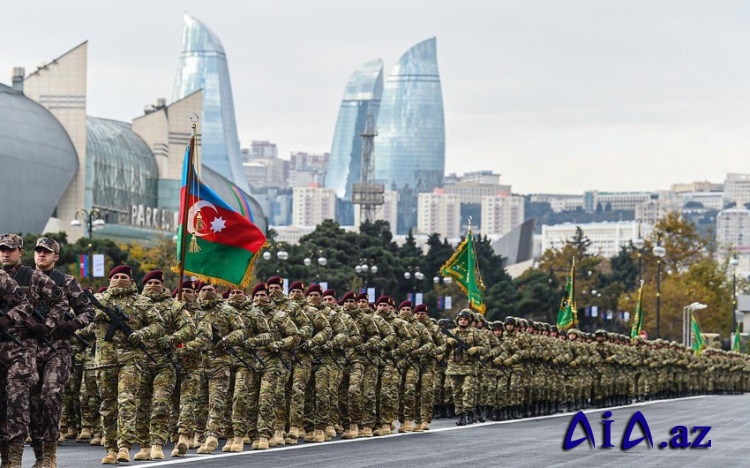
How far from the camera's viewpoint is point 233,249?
21156 mm

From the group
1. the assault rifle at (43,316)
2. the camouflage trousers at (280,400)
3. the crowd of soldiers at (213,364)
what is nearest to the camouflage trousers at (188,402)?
the crowd of soldiers at (213,364)

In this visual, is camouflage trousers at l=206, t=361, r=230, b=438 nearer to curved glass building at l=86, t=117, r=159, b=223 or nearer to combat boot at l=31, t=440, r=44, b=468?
combat boot at l=31, t=440, r=44, b=468

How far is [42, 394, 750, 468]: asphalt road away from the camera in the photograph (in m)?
17.9

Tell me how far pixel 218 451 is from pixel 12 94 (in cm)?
8564

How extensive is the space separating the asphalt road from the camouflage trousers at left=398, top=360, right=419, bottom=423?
499 mm

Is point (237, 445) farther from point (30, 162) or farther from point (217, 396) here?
point (30, 162)

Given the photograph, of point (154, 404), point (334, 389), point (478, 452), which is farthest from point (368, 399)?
point (154, 404)

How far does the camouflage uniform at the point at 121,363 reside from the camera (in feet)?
56.2

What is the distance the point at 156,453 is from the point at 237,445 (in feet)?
6.01

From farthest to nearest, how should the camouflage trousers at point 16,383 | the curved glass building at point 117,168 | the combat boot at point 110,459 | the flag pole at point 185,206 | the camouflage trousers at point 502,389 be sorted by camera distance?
1. the curved glass building at point 117,168
2. the camouflage trousers at point 502,389
3. the flag pole at point 185,206
4. the combat boot at point 110,459
5. the camouflage trousers at point 16,383

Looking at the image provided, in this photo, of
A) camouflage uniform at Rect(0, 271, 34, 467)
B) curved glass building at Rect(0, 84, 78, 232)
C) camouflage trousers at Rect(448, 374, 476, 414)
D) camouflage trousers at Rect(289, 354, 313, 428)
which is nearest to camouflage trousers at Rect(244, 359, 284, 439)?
camouflage trousers at Rect(289, 354, 313, 428)

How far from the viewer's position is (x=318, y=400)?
21.6 metres

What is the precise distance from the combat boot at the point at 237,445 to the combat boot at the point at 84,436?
5.93ft

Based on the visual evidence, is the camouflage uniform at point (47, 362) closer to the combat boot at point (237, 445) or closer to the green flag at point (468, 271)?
the combat boot at point (237, 445)
